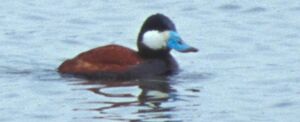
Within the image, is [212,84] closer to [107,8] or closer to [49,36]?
[49,36]

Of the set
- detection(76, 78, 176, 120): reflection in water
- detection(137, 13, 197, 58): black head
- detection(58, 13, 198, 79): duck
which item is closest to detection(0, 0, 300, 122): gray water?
detection(76, 78, 176, 120): reflection in water

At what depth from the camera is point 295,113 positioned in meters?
10.6

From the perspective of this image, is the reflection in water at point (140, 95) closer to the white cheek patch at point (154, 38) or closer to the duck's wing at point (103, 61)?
the duck's wing at point (103, 61)

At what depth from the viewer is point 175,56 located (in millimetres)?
13992

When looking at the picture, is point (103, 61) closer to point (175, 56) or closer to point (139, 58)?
point (139, 58)

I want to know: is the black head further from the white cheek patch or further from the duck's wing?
the duck's wing

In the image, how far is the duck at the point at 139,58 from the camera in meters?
12.5

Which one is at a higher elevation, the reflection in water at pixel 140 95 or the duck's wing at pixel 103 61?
the duck's wing at pixel 103 61

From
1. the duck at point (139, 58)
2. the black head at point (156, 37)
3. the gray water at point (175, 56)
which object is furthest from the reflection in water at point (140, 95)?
the black head at point (156, 37)

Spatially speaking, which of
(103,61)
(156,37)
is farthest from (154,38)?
(103,61)

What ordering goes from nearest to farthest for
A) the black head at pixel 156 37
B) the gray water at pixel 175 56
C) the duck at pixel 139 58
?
the gray water at pixel 175 56 < the duck at pixel 139 58 < the black head at pixel 156 37

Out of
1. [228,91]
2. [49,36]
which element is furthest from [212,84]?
[49,36]

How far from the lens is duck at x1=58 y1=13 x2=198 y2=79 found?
12.5 meters

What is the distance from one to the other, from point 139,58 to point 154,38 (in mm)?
335
